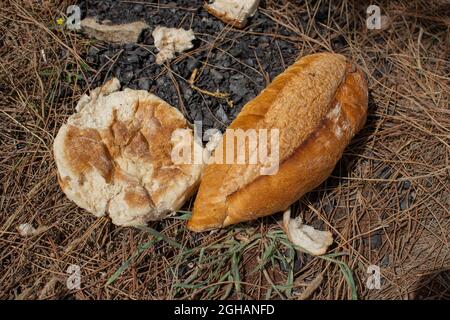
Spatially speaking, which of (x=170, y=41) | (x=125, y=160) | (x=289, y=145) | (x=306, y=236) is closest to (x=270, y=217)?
(x=306, y=236)

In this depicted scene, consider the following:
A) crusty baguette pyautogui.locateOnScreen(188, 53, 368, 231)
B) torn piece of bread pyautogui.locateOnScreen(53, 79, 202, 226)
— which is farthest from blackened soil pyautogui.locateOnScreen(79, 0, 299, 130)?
crusty baguette pyautogui.locateOnScreen(188, 53, 368, 231)

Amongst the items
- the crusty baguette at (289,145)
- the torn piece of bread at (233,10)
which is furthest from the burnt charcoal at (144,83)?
the crusty baguette at (289,145)

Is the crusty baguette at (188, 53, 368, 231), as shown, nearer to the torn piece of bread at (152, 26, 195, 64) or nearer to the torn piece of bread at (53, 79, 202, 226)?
the torn piece of bread at (53, 79, 202, 226)

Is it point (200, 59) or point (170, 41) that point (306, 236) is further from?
point (170, 41)

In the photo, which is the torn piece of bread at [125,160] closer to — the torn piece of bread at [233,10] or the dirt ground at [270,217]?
the dirt ground at [270,217]

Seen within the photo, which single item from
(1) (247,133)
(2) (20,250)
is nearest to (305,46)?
(1) (247,133)

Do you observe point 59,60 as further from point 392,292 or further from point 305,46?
point 392,292
